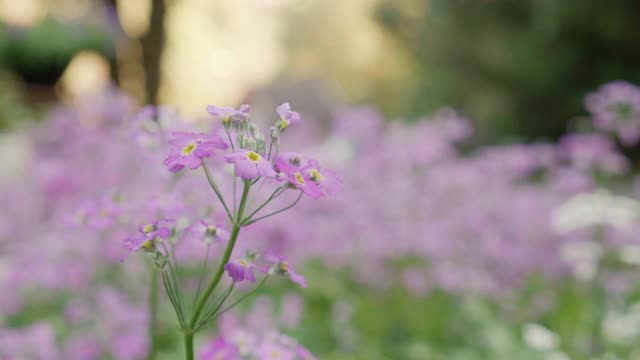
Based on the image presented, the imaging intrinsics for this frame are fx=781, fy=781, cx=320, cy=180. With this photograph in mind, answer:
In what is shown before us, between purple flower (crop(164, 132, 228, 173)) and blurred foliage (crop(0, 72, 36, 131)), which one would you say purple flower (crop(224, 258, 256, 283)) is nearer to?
purple flower (crop(164, 132, 228, 173))

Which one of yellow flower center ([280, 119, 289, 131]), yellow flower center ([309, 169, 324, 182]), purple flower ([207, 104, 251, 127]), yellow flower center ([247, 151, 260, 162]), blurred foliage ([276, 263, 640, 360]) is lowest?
yellow flower center ([247, 151, 260, 162])

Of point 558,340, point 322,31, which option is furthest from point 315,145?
point 322,31

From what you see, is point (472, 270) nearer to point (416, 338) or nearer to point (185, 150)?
point (416, 338)

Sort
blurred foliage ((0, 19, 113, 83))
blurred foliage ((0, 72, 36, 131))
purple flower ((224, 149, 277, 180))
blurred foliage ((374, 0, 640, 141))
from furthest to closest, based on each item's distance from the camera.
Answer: blurred foliage ((0, 19, 113, 83)) < blurred foliage ((374, 0, 640, 141)) < blurred foliage ((0, 72, 36, 131)) < purple flower ((224, 149, 277, 180))

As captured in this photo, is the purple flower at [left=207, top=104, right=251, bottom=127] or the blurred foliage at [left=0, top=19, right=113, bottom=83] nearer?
the purple flower at [left=207, top=104, right=251, bottom=127]

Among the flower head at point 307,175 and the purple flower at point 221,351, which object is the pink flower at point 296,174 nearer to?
the flower head at point 307,175

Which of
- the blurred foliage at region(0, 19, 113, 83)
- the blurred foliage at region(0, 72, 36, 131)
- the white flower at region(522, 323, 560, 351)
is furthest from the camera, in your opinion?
the blurred foliage at region(0, 19, 113, 83)

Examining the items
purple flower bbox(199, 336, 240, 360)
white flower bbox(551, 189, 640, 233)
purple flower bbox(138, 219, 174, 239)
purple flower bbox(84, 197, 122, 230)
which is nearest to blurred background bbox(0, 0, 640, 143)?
white flower bbox(551, 189, 640, 233)

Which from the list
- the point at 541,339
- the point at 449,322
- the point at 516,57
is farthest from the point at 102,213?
the point at 516,57
